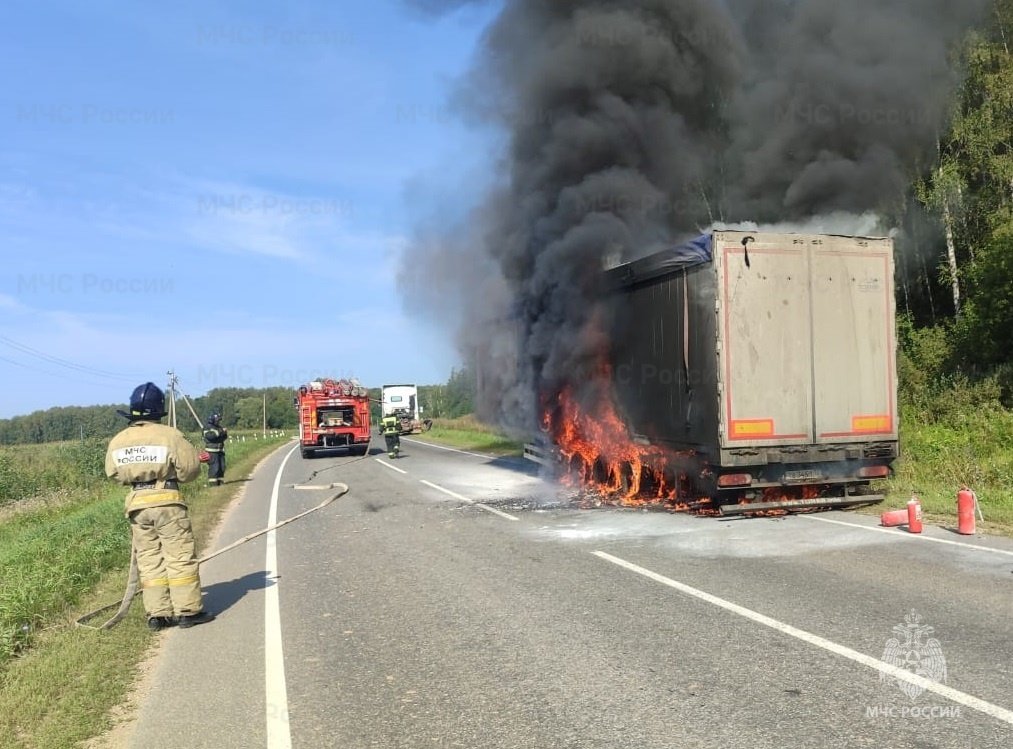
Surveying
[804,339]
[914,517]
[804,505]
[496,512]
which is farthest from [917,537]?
[496,512]

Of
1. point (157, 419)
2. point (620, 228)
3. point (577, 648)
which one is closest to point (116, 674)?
point (157, 419)

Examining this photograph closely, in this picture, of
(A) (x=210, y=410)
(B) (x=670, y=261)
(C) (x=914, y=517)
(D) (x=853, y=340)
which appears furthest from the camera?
(A) (x=210, y=410)

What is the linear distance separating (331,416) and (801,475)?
767 inches

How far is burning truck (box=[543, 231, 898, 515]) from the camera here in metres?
8.79

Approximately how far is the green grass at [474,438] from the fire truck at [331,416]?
385cm

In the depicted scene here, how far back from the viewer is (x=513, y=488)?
13.6m

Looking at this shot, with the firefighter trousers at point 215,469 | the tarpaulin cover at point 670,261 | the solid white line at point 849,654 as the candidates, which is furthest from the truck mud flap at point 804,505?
the firefighter trousers at point 215,469

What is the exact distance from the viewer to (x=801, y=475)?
9023mm

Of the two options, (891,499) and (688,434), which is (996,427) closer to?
(891,499)

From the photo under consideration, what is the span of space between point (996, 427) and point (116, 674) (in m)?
14.8

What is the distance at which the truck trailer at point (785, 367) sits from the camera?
8.78 meters

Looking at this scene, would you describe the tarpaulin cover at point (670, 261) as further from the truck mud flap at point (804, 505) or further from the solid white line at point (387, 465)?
the solid white line at point (387, 465)

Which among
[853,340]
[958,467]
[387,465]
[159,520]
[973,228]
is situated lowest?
[387,465]

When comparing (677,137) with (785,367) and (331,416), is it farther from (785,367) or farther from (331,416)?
(331,416)
